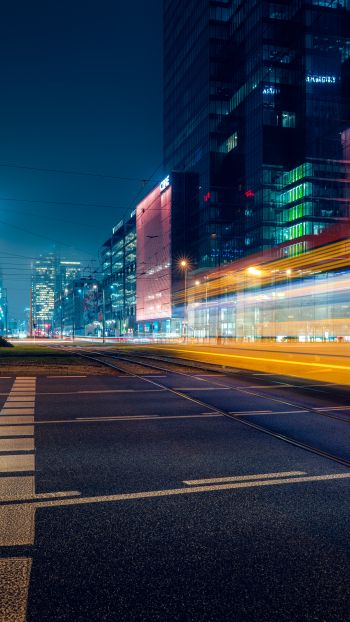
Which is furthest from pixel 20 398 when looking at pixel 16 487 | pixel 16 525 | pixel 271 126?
pixel 271 126

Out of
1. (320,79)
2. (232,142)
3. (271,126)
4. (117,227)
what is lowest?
(117,227)

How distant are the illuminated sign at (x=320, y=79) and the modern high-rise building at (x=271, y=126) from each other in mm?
168

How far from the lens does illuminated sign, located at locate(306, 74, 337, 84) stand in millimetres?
84812

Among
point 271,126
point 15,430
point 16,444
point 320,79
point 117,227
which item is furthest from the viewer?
point 117,227

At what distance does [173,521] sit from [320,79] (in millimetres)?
93952

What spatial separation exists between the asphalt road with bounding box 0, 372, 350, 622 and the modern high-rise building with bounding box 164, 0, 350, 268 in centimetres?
7499

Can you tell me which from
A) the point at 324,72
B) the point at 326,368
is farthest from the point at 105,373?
the point at 324,72

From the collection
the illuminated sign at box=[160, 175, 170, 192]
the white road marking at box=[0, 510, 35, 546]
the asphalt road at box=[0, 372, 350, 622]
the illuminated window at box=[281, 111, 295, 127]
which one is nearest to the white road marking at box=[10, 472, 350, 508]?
the asphalt road at box=[0, 372, 350, 622]

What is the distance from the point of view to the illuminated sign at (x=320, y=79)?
84.8 metres

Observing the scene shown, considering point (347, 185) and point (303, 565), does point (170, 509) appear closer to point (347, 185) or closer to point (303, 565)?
point (303, 565)

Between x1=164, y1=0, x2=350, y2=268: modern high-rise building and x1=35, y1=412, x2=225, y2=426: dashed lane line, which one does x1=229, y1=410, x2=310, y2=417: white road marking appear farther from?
x1=164, y1=0, x2=350, y2=268: modern high-rise building

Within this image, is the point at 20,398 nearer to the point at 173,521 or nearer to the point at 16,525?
the point at 16,525

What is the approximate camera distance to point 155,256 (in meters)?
111

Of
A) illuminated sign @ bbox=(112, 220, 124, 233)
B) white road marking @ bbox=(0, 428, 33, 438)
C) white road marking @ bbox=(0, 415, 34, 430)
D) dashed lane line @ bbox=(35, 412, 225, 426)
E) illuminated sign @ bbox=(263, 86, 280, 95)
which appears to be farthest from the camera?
illuminated sign @ bbox=(112, 220, 124, 233)
